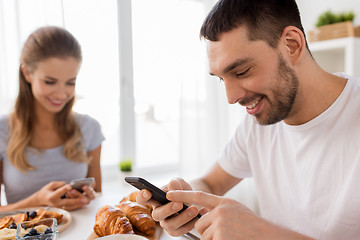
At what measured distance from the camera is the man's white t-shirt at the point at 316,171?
40.4 inches

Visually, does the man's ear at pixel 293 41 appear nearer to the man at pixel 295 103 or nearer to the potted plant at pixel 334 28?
the man at pixel 295 103

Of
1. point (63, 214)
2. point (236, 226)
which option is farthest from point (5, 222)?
point (236, 226)

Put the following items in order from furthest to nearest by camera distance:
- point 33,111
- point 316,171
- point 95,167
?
1. point 95,167
2. point 33,111
3. point 316,171

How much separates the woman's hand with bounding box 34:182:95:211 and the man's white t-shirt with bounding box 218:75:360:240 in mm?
713

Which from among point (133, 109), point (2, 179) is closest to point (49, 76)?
point (2, 179)

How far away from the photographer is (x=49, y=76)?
5.18ft

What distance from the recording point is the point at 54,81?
1602 mm

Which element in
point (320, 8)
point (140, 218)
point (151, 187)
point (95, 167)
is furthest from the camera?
point (320, 8)

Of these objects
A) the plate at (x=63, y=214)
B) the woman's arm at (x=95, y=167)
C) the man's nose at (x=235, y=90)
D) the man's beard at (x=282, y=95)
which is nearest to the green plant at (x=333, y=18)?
the man's beard at (x=282, y=95)

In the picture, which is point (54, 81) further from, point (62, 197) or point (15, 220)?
point (15, 220)

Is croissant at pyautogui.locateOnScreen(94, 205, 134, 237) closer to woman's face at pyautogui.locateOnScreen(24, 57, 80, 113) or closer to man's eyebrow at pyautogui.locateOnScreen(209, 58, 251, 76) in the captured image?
man's eyebrow at pyautogui.locateOnScreen(209, 58, 251, 76)

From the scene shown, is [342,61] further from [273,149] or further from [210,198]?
[210,198]

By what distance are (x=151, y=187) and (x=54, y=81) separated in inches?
39.0

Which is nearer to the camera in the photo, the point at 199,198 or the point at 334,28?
the point at 199,198
